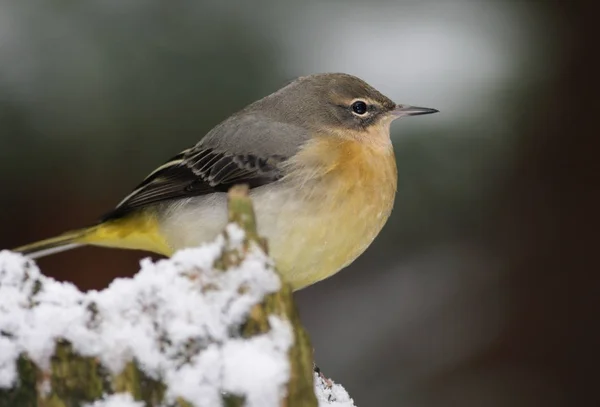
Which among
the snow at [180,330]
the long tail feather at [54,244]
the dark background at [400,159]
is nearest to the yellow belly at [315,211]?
the long tail feather at [54,244]

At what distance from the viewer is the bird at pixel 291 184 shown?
9.06ft

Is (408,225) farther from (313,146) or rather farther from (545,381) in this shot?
(313,146)

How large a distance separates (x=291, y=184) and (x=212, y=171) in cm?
30

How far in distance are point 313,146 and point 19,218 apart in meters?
2.23

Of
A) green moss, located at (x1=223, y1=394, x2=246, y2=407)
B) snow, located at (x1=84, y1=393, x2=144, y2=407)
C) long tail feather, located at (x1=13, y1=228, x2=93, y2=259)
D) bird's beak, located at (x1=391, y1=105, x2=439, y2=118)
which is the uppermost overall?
long tail feather, located at (x1=13, y1=228, x2=93, y2=259)

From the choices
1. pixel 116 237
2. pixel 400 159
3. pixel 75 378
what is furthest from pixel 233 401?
pixel 400 159

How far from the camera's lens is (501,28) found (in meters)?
5.30

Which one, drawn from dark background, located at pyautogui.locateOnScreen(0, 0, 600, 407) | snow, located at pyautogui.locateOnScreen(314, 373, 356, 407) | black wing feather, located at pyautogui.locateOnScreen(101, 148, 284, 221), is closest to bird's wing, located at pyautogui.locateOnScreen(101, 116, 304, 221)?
black wing feather, located at pyautogui.locateOnScreen(101, 148, 284, 221)

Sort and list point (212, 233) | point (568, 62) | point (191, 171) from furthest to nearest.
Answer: point (568, 62) → point (191, 171) → point (212, 233)

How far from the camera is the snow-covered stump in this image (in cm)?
156

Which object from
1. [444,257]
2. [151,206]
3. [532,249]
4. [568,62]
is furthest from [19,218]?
[568,62]

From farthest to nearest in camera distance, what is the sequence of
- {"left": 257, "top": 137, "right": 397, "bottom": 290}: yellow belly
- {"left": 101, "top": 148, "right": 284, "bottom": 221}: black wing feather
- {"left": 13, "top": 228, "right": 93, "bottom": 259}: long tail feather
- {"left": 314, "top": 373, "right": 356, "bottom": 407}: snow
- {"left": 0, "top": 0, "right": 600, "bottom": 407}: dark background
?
{"left": 0, "top": 0, "right": 600, "bottom": 407}: dark background → {"left": 13, "top": 228, "right": 93, "bottom": 259}: long tail feather → {"left": 101, "top": 148, "right": 284, "bottom": 221}: black wing feather → {"left": 257, "top": 137, "right": 397, "bottom": 290}: yellow belly → {"left": 314, "top": 373, "right": 356, "bottom": 407}: snow

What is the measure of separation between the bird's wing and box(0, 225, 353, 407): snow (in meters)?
1.29

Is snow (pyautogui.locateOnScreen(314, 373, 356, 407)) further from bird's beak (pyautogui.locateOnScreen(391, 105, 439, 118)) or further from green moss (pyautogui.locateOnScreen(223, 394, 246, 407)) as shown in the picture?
bird's beak (pyautogui.locateOnScreen(391, 105, 439, 118))
